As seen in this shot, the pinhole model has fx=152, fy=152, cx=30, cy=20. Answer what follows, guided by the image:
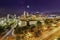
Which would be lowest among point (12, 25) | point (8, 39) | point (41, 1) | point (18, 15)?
point (8, 39)

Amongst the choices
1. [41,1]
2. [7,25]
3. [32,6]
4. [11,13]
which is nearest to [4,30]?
[7,25]

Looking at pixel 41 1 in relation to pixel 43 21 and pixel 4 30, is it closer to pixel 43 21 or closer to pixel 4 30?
pixel 43 21

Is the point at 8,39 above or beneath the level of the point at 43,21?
beneath

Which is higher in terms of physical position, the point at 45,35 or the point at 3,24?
the point at 3,24

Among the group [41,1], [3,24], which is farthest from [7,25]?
[41,1]

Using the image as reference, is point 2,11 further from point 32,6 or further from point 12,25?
point 32,6

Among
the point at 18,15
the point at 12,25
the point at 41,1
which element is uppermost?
the point at 41,1

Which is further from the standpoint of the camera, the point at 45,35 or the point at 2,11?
the point at 2,11

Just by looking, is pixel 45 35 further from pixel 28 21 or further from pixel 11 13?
pixel 11 13
